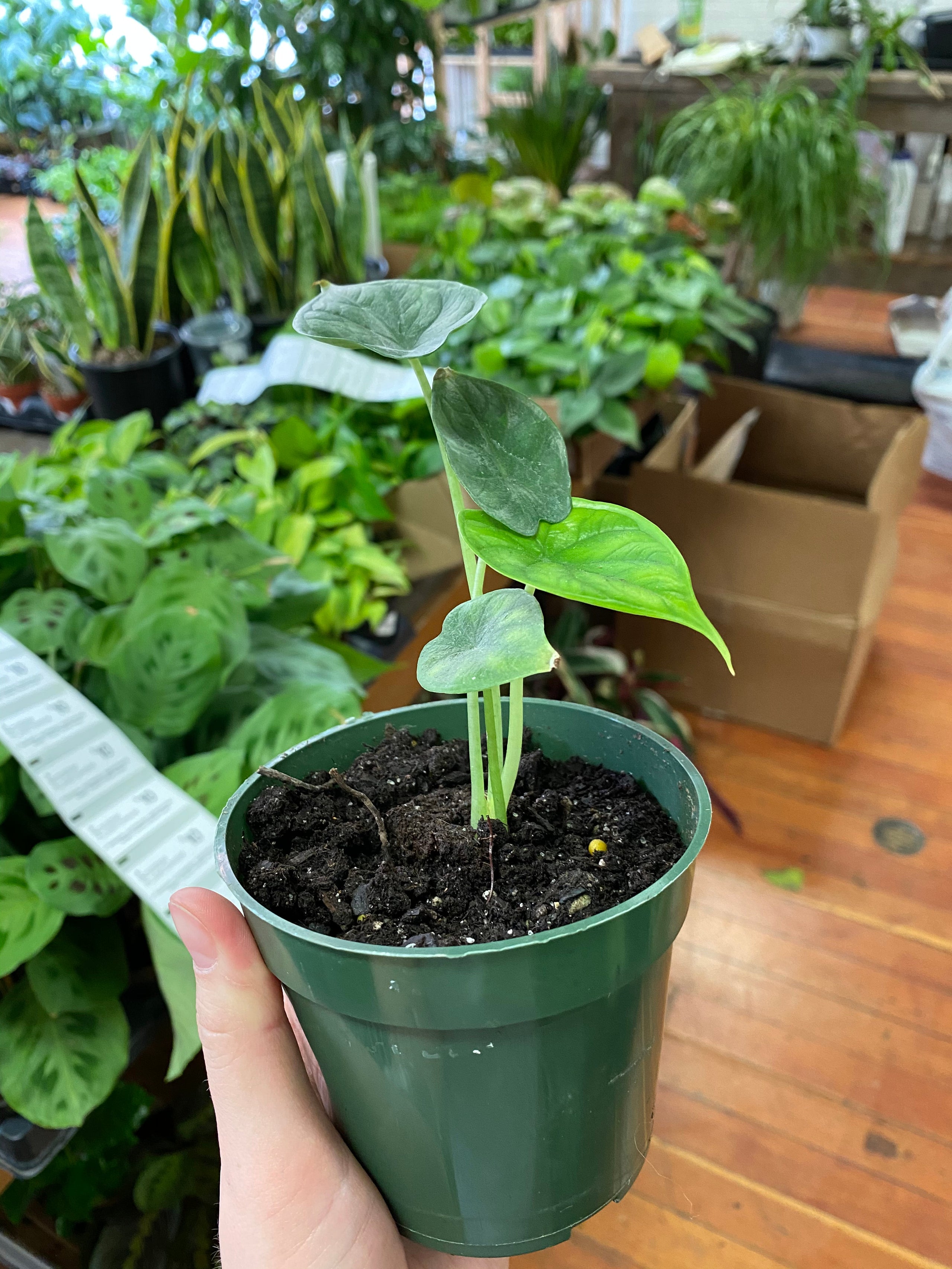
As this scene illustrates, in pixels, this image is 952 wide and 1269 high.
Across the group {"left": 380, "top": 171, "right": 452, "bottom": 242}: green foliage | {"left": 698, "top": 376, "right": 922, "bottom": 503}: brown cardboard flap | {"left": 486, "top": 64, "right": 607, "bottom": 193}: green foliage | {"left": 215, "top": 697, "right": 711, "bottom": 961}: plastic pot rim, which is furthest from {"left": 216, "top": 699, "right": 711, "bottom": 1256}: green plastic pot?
{"left": 486, "top": 64, "right": 607, "bottom": 193}: green foliage

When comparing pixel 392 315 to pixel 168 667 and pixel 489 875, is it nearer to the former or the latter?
pixel 489 875

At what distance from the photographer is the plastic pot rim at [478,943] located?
337 mm

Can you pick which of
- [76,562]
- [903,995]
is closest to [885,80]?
[903,995]

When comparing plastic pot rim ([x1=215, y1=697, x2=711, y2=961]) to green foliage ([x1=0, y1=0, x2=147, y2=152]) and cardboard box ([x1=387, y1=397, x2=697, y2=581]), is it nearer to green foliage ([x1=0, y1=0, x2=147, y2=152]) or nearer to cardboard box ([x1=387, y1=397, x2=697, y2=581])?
cardboard box ([x1=387, y1=397, x2=697, y2=581])

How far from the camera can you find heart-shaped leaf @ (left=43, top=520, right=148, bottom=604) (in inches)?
30.4

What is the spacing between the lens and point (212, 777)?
2.27ft

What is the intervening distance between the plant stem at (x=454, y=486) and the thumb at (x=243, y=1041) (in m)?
0.20

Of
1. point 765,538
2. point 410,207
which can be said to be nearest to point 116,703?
point 765,538

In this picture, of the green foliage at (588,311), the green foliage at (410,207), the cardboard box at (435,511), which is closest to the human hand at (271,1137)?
the cardboard box at (435,511)

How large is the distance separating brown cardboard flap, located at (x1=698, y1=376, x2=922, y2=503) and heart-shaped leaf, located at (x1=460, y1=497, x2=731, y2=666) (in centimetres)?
154

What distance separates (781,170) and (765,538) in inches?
43.2

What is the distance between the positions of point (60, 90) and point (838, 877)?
3038 mm

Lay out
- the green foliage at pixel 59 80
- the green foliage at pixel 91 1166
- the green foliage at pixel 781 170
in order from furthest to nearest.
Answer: the green foliage at pixel 59 80
the green foliage at pixel 781 170
the green foliage at pixel 91 1166

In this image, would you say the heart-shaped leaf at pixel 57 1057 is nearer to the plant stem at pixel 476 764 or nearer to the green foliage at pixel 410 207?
the plant stem at pixel 476 764
